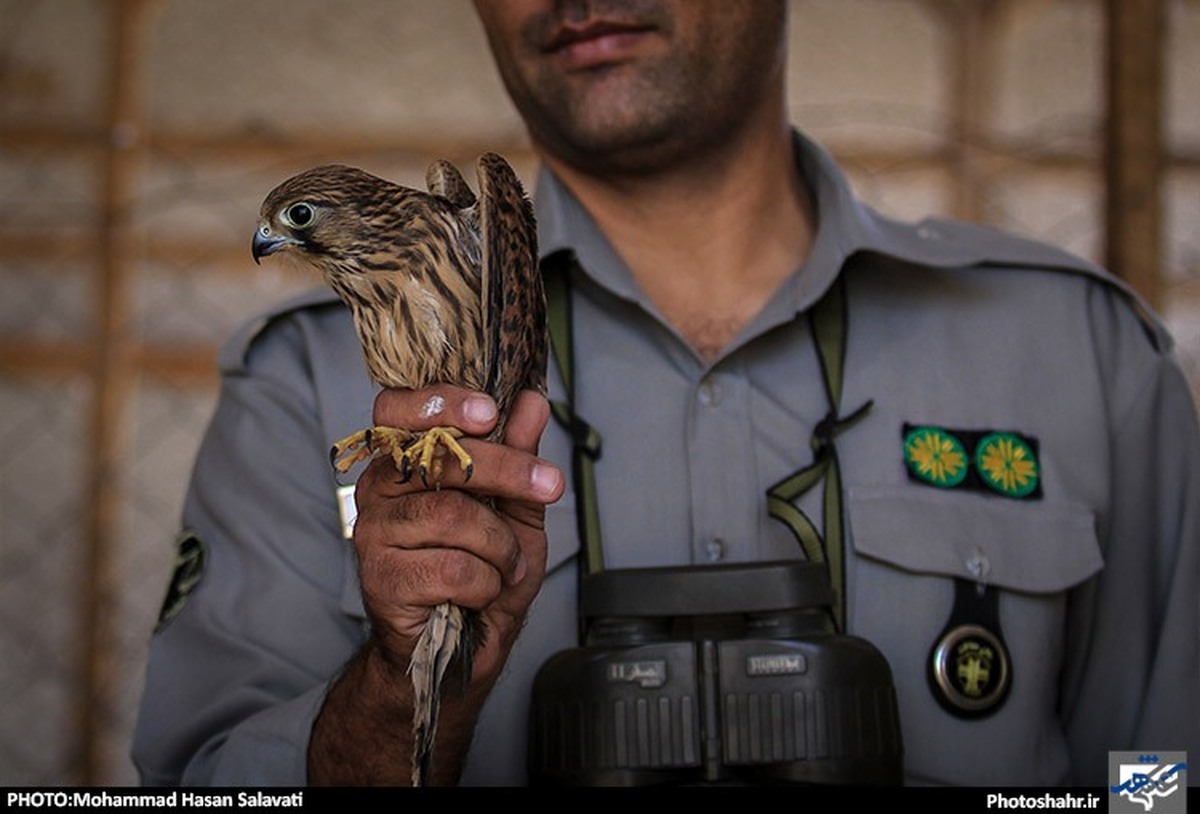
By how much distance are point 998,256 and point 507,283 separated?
0.98 m

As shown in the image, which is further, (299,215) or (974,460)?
(974,460)

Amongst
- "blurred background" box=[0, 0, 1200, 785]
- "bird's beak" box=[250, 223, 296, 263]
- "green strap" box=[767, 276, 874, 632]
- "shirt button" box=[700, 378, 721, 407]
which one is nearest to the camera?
"bird's beak" box=[250, 223, 296, 263]

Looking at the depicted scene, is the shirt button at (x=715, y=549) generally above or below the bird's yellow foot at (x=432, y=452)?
below

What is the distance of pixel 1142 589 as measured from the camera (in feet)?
6.00

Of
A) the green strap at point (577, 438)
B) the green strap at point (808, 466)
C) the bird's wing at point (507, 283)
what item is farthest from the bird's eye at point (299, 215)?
the green strap at point (808, 466)

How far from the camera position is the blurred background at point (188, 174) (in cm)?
436

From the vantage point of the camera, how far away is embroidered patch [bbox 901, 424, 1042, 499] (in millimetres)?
1760

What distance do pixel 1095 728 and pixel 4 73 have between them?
12.3 ft

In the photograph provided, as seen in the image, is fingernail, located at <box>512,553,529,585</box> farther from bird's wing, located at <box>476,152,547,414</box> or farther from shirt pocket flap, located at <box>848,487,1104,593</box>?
shirt pocket flap, located at <box>848,487,1104,593</box>

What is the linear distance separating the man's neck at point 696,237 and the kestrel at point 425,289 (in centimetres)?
71

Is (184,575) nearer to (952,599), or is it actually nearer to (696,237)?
(696,237)

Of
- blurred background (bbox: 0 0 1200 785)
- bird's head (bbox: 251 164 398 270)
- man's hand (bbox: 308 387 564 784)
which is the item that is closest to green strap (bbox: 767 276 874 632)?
man's hand (bbox: 308 387 564 784)

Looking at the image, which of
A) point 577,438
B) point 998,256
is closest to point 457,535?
point 577,438

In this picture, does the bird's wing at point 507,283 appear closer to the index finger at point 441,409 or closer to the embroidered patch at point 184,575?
the index finger at point 441,409
